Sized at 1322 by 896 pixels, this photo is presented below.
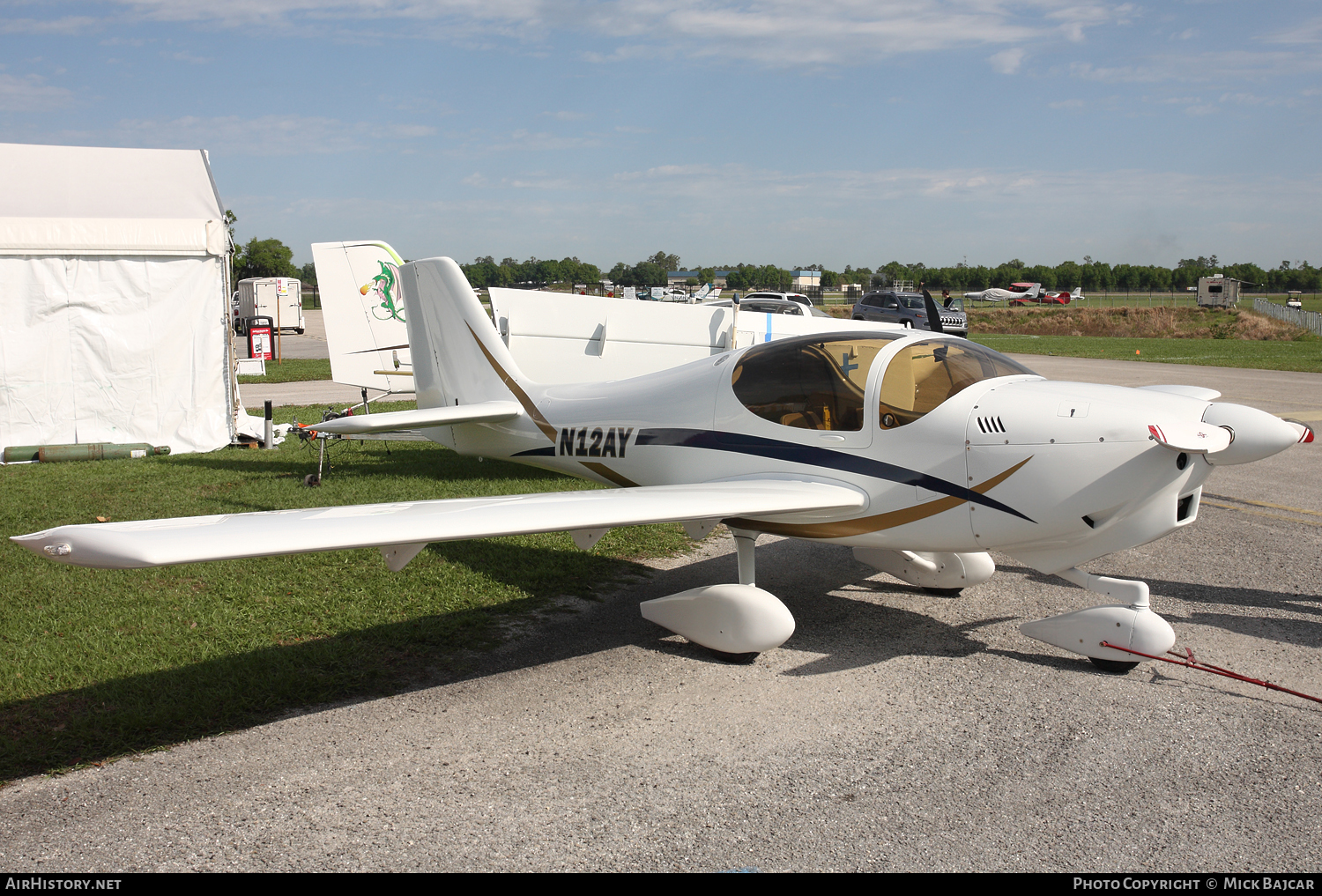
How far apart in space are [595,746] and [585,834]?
787mm

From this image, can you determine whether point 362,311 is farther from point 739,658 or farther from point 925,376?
point 925,376

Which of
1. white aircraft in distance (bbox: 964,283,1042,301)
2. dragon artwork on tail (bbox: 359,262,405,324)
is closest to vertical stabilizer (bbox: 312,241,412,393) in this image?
dragon artwork on tail (bbox: 359,262,405,324)

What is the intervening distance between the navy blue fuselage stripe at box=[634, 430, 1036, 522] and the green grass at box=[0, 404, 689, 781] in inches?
60.9

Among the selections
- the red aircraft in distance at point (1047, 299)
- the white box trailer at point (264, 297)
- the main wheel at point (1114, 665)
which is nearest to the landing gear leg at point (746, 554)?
A: the main wheel at point (1114, 665)

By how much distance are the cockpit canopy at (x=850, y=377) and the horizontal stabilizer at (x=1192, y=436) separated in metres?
1.02

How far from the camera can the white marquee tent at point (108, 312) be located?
39.3 ft

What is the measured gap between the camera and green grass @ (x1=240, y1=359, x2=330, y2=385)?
21906mm

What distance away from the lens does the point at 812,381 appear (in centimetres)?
557

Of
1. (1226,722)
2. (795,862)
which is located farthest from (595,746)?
(1226,722)

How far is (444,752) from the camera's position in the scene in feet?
14.0

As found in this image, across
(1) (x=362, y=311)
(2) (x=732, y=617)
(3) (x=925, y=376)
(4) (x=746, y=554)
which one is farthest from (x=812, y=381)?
(1) (x=362, y=311)

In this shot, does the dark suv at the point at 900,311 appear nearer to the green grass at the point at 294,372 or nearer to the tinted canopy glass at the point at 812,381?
the green grass at the point at 294,372

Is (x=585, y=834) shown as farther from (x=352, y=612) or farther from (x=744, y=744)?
(x=352, y=612)

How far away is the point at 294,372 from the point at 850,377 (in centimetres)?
2131
